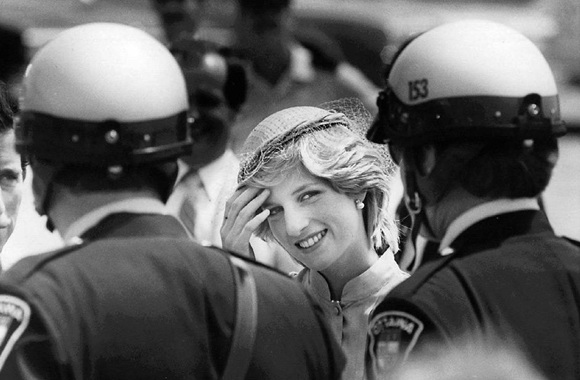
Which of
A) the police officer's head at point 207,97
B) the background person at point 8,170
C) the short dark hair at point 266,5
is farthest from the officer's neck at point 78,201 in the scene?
the short dark hair at point 266,5

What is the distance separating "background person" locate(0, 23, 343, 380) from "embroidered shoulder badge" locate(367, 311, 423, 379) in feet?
0.60

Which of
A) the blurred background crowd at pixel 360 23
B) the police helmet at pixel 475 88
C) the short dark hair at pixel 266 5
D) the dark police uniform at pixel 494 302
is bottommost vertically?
the blurred background crowd at pixel 360 23

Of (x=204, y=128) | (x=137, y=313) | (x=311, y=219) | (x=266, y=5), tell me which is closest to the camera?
(x=137, y=313)

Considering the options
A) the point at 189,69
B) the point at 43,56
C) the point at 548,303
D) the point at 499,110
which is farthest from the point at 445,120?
the point at 189,69

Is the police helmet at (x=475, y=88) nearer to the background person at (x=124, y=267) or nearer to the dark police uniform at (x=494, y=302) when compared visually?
the dark police uniform at (x=494, y=302)

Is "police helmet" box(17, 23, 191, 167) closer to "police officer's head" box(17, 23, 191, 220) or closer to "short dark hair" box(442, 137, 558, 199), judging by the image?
"police officer's head" box(17, 23, 191, 220)

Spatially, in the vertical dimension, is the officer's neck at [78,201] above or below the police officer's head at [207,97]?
above

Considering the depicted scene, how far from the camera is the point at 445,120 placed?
3.14 metres

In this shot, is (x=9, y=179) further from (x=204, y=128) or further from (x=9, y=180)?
(x=204, y=128)

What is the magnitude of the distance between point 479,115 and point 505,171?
15 centimetres

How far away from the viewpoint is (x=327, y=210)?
3992mm

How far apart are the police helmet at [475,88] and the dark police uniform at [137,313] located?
21.9 inches

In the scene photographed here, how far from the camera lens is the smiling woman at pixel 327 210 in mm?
3971

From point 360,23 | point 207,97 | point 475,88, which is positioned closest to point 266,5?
point 207,97
